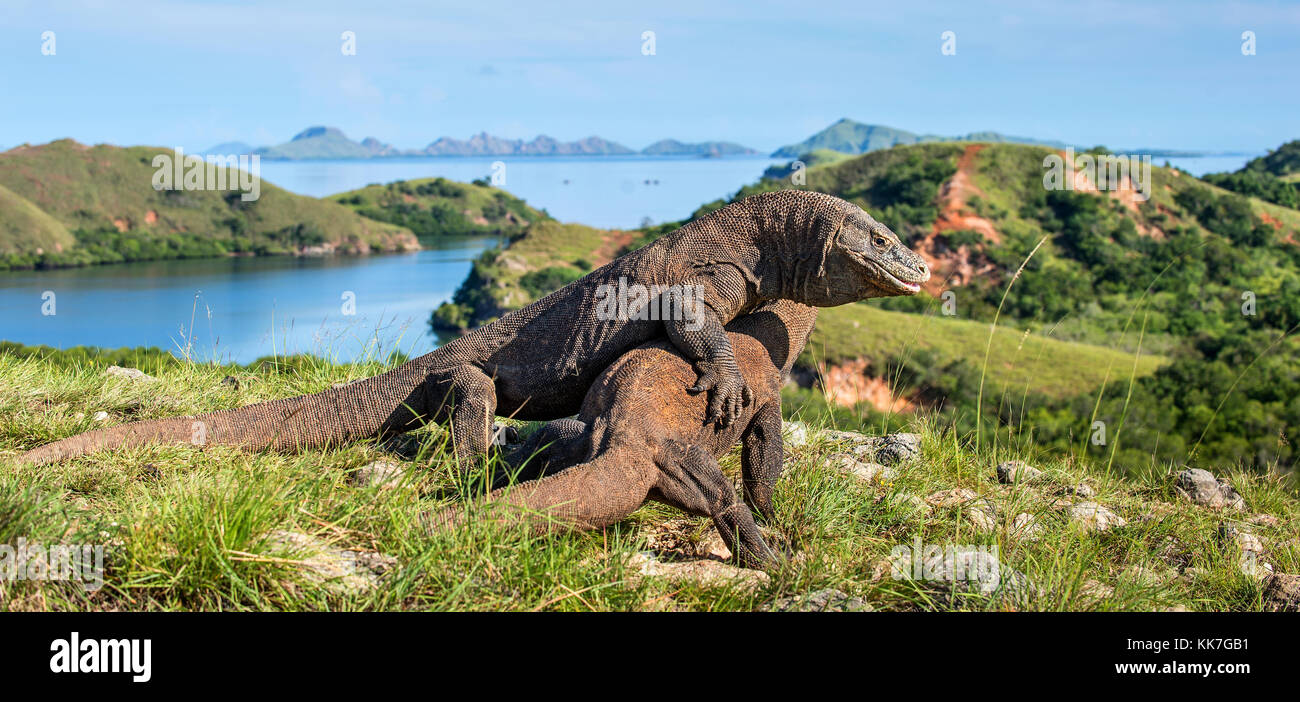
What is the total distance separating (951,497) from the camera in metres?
6.96

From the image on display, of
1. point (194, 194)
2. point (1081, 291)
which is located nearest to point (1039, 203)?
point (1081, 291)

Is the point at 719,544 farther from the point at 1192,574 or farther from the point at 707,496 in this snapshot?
the point at 1192,574

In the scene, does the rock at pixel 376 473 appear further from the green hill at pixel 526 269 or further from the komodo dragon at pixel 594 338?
the green hill at pixel 526 269

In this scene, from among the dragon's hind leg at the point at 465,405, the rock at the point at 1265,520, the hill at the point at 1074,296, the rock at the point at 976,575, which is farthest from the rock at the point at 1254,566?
the hill at the point at 1074,296

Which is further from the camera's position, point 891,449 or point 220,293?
point 220,293

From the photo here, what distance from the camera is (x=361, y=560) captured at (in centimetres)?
448

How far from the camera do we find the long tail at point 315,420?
6.40 meters

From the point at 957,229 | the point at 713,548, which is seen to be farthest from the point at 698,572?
the point at 957,229

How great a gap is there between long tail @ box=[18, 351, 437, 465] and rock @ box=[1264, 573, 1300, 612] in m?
5.36

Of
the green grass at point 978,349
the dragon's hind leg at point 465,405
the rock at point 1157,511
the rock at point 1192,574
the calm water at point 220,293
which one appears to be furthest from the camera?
the calm water at point 220,293

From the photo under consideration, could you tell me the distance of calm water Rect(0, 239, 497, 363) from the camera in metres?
57.9

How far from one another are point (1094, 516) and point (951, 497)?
0.94 metres

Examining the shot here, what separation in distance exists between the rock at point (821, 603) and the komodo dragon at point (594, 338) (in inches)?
57.1
